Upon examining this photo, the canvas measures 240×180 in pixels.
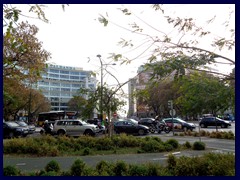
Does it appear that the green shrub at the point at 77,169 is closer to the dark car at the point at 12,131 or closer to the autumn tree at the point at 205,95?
the autumn tree at the point at 205,95

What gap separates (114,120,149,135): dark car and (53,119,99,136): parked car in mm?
3041

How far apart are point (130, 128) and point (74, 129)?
5446 mm

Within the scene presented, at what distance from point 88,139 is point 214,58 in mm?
12243

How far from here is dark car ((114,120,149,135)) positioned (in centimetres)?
2911

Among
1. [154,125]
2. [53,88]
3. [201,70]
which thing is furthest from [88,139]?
[53,88]

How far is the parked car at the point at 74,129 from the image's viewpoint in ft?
88.7

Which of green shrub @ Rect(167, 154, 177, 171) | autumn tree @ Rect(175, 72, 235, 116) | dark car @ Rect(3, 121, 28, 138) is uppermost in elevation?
autumn tree @ Rect(175, 72, 235, 116)

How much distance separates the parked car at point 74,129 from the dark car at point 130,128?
120 inches

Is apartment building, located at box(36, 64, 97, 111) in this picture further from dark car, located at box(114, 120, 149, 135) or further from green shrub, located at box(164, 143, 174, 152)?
green shrub, located at box(164, 143, 174, 152)

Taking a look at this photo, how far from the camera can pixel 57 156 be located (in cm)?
1384

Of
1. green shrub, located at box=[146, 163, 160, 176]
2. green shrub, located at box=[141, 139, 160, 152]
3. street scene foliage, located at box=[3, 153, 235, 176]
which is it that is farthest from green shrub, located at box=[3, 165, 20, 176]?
green shrub, located at box=[141, 139, 160, 152]

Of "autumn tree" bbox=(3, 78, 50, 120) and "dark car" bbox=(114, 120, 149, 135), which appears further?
"dark car" bbox=(114, 120, 149, 135)

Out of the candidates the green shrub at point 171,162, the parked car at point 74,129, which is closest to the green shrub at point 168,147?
the green shrub at point 171,162

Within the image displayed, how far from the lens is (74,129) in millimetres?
27219
